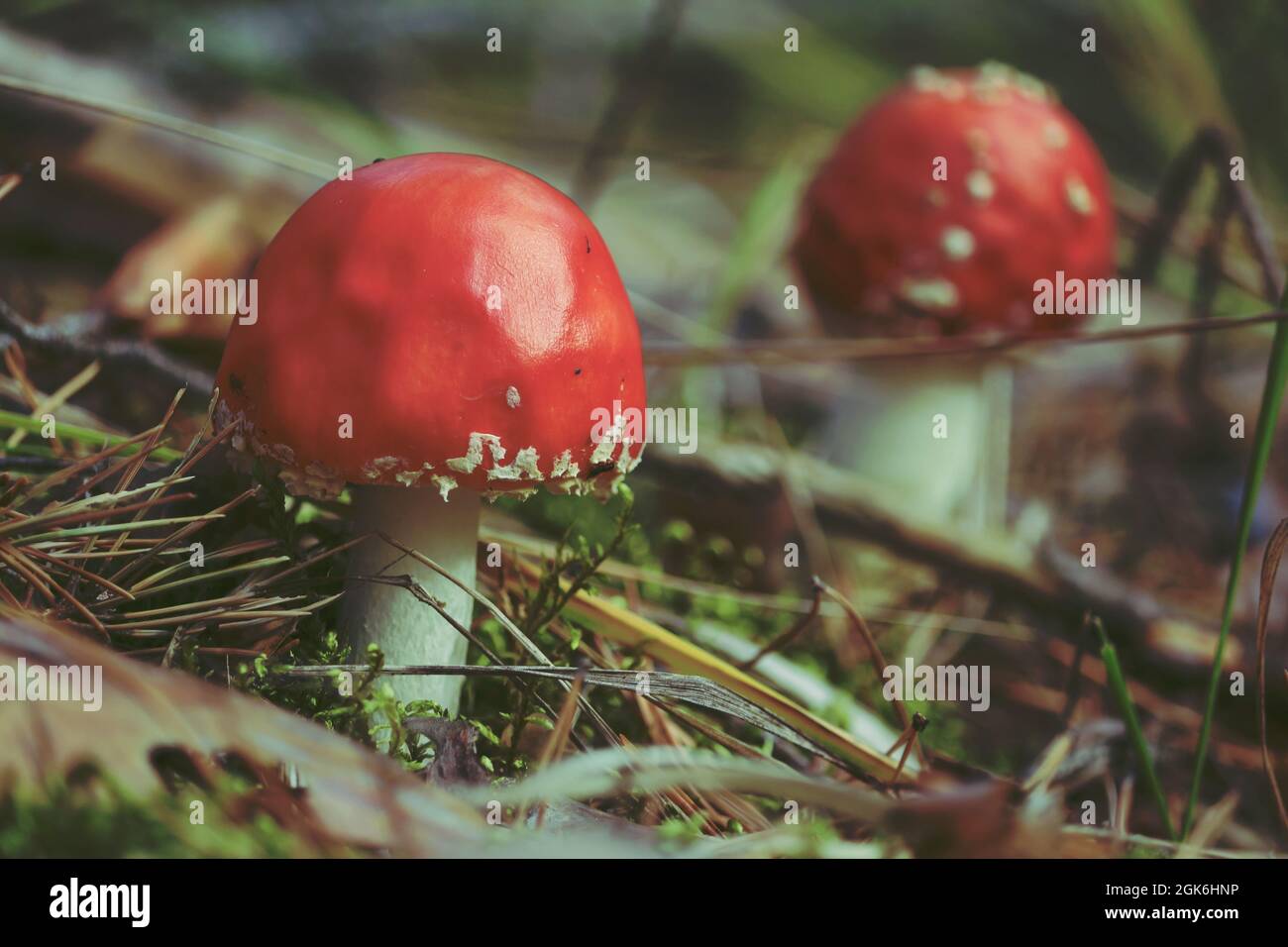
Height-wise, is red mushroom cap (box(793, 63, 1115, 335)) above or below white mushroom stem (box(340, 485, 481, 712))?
above

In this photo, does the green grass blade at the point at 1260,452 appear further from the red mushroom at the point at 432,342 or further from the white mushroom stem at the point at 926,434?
the white mushroom stem at the point at 926,434

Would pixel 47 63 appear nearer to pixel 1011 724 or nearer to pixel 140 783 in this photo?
pixel 140 783

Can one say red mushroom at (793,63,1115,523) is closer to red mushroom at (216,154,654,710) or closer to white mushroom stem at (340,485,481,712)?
Answer: red mushroom at (216,154,654,710)

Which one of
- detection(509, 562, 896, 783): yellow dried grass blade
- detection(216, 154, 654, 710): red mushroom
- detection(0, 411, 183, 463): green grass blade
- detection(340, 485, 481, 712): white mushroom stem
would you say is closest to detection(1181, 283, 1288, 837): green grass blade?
detection(509, 562, 896, 783): yellow dried grass blade

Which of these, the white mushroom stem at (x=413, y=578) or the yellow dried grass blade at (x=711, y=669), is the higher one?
the white mushroom stem at (x=413, y=578)

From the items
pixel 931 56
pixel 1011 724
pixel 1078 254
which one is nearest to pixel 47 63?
pixel 1078 254

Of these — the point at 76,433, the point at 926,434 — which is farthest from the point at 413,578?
the point at 926,434

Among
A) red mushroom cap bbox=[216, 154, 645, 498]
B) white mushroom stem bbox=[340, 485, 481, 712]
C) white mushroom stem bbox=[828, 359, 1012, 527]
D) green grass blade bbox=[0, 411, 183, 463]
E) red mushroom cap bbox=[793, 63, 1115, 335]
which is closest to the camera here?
red mushroom cap bbox=[216, 154, 645, 498]

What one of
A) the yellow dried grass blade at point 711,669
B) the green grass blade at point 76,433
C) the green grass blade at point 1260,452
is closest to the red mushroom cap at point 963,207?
the green grass blade at point 1260,452
